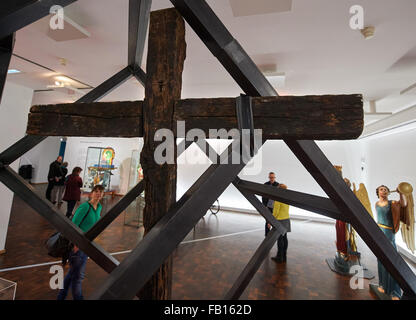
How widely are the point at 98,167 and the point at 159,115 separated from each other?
31.2 feet

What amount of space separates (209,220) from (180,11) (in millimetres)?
6607

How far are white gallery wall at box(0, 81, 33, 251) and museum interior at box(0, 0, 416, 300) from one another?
1.0 inches

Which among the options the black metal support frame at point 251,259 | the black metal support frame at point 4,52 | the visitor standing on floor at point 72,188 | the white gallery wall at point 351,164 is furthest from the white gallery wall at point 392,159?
the visitor standing on floor at point 72,188

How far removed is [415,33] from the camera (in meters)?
2.23

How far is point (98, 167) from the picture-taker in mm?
9000

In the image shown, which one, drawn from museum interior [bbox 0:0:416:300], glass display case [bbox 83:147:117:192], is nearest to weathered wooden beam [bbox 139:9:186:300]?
museum interior [bbox 0:0:416:300]

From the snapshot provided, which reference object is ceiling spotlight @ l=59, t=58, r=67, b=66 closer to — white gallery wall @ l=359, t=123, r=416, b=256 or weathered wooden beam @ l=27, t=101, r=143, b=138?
weathered wooden beam @ l=27, t=101, r=143, b=138

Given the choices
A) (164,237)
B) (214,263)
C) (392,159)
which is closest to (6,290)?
(164,237)

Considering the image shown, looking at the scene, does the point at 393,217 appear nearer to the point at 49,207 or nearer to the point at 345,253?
the point at 345,253

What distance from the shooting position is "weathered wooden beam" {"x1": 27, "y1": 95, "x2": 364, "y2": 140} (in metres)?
0.76

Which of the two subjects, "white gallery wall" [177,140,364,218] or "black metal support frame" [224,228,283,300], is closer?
"black metal support frame" [224,228,283,300]

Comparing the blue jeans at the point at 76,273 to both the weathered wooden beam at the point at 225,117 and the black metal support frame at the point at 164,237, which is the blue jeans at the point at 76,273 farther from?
the black metal support frame at the point at 164,237

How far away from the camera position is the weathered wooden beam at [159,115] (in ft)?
2.88
